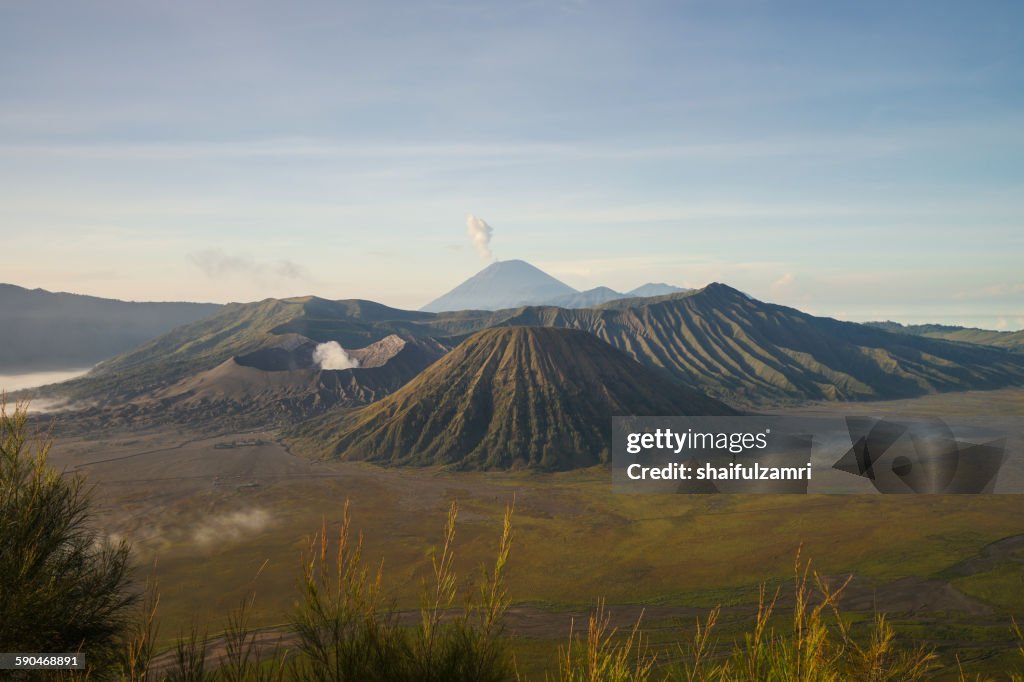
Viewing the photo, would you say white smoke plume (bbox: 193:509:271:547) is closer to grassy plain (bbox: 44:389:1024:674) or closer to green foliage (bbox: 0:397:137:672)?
grassy plain (bbox: 44:389:1024:674)

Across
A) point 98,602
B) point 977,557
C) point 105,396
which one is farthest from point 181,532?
point 105,396

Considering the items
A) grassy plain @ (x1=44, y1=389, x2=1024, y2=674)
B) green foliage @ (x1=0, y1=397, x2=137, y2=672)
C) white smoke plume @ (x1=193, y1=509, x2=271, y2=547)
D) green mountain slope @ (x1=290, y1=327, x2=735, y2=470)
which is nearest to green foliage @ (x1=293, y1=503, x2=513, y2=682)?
green foliage @ (x1=0, y1=397, x2=137, y2=672)

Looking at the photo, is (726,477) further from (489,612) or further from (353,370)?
(353,370)

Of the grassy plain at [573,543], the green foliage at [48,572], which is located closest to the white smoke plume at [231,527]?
the grassy plain at [573,543]

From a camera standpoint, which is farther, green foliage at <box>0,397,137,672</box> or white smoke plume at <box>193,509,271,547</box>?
white smoke plume at <box>193,509,271,547</box>

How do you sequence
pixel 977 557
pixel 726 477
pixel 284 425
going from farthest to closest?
pixel 284 425 → pixel 726 477 → pixel 977 557

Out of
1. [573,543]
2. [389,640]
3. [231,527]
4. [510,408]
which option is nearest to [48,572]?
[389,640]
